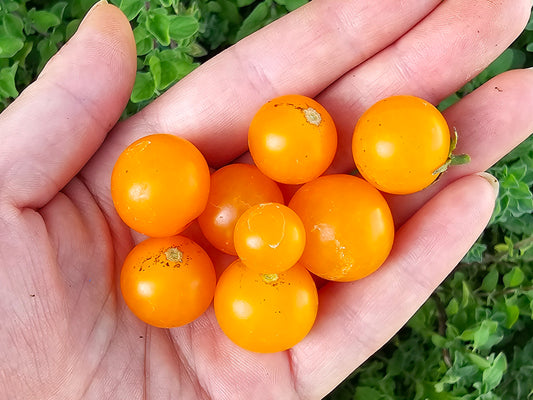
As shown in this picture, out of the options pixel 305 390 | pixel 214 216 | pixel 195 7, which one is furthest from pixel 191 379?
pixel 195 7

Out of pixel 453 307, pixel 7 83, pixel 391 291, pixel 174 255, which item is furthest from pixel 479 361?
pixel 7 83

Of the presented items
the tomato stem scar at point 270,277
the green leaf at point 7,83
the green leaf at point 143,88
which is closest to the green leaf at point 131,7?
the green leaf at point 143,88

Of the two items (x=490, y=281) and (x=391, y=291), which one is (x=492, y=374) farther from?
(x=490, y=281)

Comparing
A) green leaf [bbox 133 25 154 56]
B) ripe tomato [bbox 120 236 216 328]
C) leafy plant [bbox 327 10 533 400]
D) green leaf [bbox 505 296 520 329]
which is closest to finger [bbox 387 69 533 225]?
leafy plant [bbox 327 10 533 400]

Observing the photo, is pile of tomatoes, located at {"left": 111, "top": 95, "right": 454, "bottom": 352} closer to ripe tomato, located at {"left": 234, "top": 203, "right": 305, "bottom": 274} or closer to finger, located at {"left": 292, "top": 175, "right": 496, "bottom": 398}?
ripe tomato, located at {"left": 234, "top": 203, "right": 305, "bottom": 274}

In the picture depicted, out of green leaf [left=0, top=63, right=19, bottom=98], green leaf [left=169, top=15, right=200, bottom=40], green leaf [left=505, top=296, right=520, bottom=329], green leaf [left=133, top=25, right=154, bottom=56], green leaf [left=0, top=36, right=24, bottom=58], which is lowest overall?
green leaf [left=505, top=296, right=520, bottom=329]

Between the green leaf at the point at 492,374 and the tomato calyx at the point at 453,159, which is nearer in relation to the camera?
the tomato calyx at the point at 453,159

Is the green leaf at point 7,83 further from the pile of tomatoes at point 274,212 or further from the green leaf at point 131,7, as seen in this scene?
the pile of tomatoes at point 274,212
